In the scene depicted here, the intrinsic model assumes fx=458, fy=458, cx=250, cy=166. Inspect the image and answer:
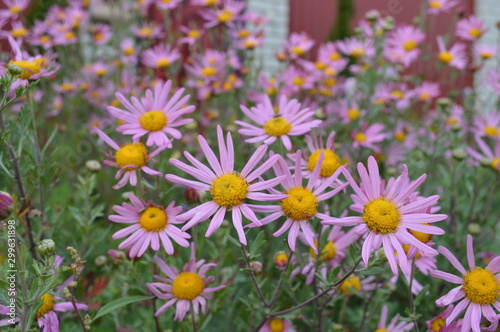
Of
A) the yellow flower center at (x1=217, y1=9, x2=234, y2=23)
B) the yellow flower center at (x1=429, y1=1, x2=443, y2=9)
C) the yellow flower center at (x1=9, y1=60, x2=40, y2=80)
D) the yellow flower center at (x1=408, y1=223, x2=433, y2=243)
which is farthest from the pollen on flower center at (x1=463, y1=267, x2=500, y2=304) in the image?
the yellow flower center at (x1=429, y1=1, x2=443, y2=9)

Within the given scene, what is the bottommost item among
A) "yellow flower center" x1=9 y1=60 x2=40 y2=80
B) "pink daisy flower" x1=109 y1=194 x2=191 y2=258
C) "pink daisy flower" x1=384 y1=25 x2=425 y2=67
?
"pink daisy flower" x1=384 y1=25 x2=425 y2=67

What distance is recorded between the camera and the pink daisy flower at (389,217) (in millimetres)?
836

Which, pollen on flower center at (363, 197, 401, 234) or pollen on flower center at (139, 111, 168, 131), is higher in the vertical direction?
pollen on flower center at (139, 111, 168, 131)

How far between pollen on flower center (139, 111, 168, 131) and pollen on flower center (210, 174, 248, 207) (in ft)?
0.88

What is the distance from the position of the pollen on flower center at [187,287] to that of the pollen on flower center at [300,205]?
0.29 meters

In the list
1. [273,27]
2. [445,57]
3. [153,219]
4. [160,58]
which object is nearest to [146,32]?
[160,58]

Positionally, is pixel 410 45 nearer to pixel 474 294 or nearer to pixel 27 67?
pixel 474 294

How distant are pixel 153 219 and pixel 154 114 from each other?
27cm

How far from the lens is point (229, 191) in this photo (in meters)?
0.90

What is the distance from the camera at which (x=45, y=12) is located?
3.73 m

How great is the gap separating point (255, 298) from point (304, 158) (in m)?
0.36

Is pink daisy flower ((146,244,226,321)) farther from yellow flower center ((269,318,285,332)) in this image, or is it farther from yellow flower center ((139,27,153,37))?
yellow flower center ((139,27,153,37))

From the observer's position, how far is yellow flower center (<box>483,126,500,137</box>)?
2119 mm

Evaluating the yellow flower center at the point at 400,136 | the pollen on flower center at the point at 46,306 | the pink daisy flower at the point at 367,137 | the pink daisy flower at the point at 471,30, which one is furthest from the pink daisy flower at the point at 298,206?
the pink daisy flower at the point at 471,30
